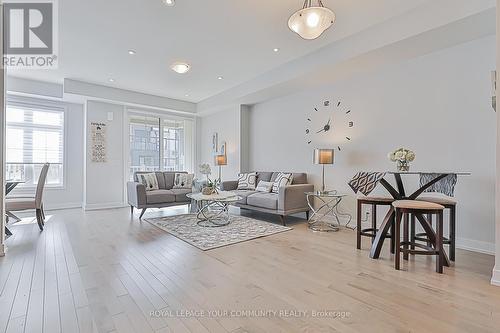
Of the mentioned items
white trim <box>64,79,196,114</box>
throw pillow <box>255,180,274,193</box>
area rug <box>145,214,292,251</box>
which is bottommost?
area rug <box>145,214,292,251</box>

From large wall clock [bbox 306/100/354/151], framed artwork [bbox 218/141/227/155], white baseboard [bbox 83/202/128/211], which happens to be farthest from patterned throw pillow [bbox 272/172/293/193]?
white baseboard [bbox 83/202/128/211]

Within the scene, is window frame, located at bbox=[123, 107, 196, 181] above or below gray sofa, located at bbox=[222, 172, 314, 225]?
above

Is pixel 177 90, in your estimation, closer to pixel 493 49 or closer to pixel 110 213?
pixel 110 213

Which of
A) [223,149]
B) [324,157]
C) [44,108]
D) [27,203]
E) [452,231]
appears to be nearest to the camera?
[452,231]

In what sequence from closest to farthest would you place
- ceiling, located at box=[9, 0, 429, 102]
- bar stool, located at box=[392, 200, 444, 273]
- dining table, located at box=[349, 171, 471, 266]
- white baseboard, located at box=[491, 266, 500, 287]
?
white baseboard, located at box=[491, 266, 500, 287], bar stool, located at box=[392, 200, 444, 273], dining table, located at box=[349, 171, 471, 266], ceiling, located at box=[9, 0, 429, 102]

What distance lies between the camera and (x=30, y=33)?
344 centimetres

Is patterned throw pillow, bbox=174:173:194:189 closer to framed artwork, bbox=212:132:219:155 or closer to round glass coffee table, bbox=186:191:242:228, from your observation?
round glass coffee table, bbox=186:191:242:228

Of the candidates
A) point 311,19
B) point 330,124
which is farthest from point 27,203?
point 330,124

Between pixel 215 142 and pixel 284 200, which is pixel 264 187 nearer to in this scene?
pixel 284 200

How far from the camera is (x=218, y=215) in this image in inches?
193

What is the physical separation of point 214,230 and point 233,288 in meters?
1.84

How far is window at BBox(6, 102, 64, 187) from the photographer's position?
550 cm

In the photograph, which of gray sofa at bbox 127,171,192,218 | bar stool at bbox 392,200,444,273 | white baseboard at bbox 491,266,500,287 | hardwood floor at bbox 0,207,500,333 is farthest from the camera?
gray sofa at bbox 127,171,192,218

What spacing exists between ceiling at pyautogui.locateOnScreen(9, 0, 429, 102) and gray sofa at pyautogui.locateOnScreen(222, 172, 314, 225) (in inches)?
87.0
